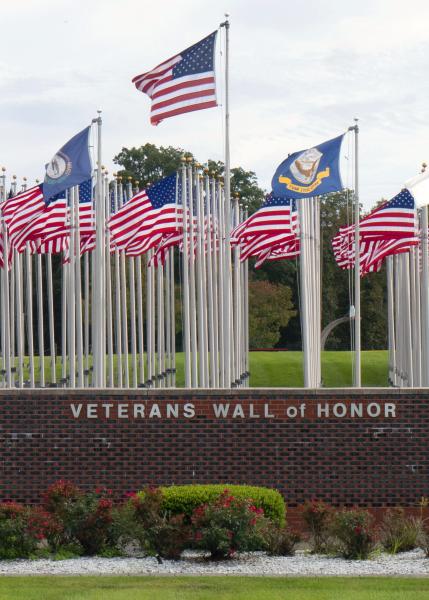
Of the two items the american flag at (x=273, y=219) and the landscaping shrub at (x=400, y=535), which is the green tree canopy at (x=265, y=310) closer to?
the american flag at (x=273, y=219)

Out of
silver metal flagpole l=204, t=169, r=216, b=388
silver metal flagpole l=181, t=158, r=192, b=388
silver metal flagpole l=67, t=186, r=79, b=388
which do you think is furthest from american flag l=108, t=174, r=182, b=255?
silver metal flagpole l=204, t=169, r=216, b=388

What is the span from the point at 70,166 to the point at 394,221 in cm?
776

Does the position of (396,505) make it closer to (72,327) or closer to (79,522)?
(79,522)

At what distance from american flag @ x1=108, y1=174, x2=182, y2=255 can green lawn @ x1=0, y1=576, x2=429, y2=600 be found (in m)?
15.6

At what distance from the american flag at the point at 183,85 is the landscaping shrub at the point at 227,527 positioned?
11.0 m

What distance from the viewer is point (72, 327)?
30859 millimetres

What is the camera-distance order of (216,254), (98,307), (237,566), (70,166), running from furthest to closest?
(216,254)
(70,166)
(98,307)
(237,566)

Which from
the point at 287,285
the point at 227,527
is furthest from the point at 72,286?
the point at 287,285

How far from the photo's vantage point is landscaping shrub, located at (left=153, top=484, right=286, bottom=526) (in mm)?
18281

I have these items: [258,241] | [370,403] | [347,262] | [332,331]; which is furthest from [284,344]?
[370,403]

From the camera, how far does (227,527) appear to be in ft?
54.0

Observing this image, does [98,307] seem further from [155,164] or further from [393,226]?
[155,164]

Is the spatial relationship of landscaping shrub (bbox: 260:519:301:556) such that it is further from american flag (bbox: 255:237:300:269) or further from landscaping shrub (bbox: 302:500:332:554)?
american flag (bbox: 255:237:300:269)

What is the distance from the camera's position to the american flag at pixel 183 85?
1009 inches
